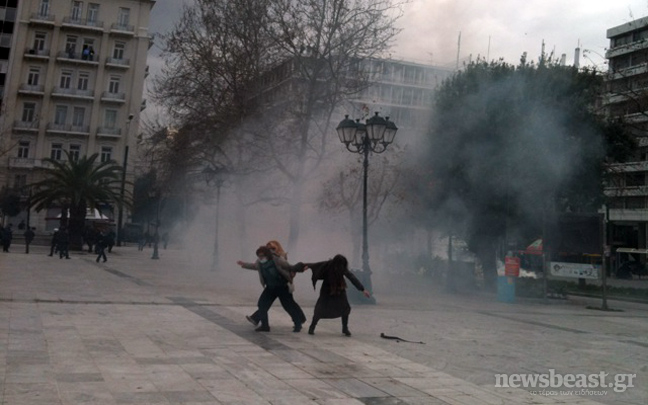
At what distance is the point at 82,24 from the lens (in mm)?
44219

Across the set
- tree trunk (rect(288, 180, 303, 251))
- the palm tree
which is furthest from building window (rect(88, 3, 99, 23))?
tree trunk (rect(288, 180, 303, 251))

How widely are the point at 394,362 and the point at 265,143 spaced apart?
13.1 metres

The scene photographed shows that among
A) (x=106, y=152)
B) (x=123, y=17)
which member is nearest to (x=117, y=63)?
(x=123, y=17)

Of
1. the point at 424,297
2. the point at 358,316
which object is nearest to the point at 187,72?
the point at 424,297

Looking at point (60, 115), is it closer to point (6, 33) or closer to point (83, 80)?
point (83, 80)

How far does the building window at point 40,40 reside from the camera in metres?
43.7

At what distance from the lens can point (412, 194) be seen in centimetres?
1700

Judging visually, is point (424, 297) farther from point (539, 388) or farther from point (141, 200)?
point (141, 200)

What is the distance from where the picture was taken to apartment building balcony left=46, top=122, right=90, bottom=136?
1693 inches

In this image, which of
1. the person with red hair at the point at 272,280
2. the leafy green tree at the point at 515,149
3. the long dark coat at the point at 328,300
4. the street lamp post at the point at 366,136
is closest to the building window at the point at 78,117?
the leafy green tree at the point at 515,149

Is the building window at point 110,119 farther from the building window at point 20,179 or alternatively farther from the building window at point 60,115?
the building window at point 20,179

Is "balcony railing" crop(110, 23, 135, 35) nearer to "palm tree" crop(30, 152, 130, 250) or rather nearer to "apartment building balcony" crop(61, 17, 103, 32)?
"apartment building balcony" crop(61, 17, 103, 32)

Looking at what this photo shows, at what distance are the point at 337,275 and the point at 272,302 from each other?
0.87 meters

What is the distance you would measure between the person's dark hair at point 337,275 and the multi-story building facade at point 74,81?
3899cm
